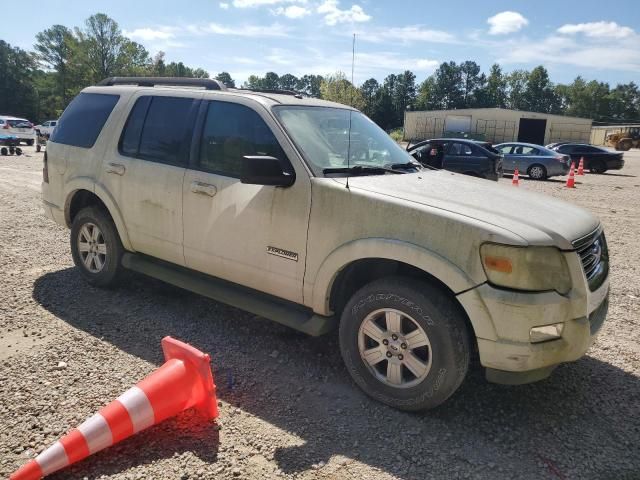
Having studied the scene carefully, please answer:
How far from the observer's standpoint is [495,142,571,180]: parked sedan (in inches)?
779

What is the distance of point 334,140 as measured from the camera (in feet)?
12.8

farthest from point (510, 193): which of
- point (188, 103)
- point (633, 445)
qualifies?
point (188, 103)

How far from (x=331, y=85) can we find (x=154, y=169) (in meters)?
69.4

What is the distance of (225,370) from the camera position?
12.0 ft

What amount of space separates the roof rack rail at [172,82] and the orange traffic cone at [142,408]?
2397mm

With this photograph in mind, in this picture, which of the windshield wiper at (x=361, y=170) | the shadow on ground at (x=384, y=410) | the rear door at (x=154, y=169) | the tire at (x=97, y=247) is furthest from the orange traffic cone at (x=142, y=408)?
the tire at (x=97, y=247)

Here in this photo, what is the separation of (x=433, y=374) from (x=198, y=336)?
2.07m

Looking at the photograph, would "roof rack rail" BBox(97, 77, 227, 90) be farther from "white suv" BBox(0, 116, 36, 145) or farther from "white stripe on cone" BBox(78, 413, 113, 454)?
"white suv" BBox(0, 116, 36, 145)

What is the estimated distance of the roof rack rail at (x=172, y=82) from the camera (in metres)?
4.43

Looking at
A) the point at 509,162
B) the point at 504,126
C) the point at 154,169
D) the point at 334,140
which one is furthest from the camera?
the point at 504,126

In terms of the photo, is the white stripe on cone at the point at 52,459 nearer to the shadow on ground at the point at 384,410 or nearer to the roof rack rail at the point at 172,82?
the shadow on ground at the point at 384,410

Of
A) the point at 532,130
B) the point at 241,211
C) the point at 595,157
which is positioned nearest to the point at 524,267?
the point at 241,211

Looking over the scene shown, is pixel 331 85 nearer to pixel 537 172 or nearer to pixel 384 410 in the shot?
pixel 537 172

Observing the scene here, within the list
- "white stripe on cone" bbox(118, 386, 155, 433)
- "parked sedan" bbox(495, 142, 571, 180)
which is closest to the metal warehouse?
"parked sedan" bbox(495, 142, 571, 180)
